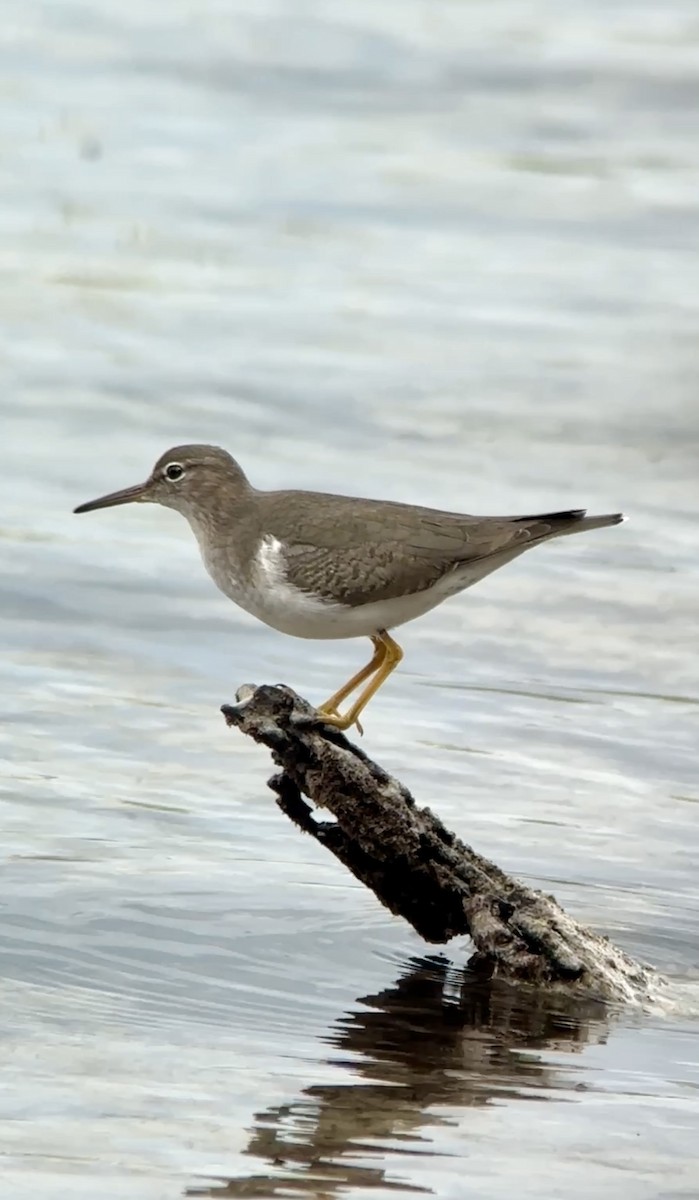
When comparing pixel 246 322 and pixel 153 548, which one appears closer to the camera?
pixel 153 548

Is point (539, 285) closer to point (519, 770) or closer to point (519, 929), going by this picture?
point (519, 770)

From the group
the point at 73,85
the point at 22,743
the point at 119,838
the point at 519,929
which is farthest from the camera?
the point at 73,85

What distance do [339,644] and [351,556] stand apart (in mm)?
3734

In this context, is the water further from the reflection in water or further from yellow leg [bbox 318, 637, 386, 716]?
yellow leg [bbox 318, 637, 386, 716]

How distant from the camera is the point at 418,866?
7.82m

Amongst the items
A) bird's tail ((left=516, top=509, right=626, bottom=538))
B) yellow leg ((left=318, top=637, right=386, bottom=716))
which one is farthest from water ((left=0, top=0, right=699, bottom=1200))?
bird's tail ((left=516, top=509, right=626, bottom=538))

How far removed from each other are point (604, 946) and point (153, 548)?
20.1 ft

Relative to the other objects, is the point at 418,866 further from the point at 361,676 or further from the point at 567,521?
the point at 567,521

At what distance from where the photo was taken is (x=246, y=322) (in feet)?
55.3

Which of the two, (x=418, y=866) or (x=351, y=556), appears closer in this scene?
(x=418, y=866)

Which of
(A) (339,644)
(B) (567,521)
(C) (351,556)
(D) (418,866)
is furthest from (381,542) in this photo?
(A) (339,644)

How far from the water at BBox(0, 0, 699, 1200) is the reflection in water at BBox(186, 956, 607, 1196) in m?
0.02

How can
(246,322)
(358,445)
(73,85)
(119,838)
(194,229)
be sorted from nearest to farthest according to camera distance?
(119,838) < (358,445) < (246,322) < (194,229) < (73,85)

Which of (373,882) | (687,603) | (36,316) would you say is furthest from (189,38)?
(373,882)
